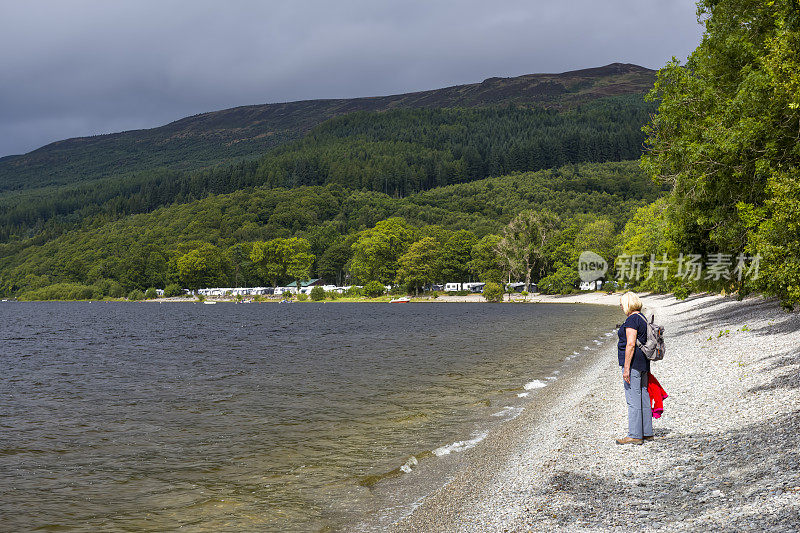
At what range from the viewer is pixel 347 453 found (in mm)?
14836

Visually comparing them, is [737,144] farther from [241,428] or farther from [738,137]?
[241,428]

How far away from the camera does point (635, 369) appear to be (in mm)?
11320

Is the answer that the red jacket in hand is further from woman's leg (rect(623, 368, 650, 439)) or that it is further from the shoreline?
the shoreline

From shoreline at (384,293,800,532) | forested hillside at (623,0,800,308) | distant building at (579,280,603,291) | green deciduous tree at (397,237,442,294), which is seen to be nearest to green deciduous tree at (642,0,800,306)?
forested hillside at (623,0,800,308)

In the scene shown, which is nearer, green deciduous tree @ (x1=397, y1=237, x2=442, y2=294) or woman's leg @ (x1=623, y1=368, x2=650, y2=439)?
woman's leg @ (x1=623, y1=368, x2=650, y2=439)

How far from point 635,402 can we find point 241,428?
1207 centimetres

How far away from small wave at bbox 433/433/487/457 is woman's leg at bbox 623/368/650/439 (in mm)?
4320

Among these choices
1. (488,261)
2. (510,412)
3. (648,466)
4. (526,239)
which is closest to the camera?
(648,466)

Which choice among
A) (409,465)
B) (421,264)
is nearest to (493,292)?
(421,264)

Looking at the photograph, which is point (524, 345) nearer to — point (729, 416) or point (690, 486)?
point (729, 416)

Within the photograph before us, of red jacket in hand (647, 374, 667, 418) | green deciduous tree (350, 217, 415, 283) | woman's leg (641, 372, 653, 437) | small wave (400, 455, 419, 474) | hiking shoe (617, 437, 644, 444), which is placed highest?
green deciduous tree (350, 217, 415, 283)

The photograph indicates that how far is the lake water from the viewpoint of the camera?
11406mm

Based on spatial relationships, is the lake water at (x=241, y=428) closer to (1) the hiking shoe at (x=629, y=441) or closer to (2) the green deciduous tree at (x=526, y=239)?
(1) the hiking shoe at (x=629, y=441)

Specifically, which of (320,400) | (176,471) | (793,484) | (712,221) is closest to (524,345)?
(712,221)
